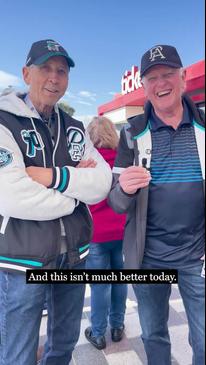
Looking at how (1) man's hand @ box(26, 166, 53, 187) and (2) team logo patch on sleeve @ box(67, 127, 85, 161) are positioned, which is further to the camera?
(2) team logo patch on sleeve @ box(67, 127, 85, 161)

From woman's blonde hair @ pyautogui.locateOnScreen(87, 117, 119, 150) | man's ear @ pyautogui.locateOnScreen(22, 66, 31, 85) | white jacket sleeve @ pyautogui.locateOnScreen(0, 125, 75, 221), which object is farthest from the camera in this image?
woman's blonde hair @ pyautogui.locateOnScreen(87, 117, 119, 150)

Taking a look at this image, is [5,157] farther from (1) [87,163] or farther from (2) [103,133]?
(2) [103,133]

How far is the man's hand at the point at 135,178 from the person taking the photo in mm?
874

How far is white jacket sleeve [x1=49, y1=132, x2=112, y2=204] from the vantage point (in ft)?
3.05

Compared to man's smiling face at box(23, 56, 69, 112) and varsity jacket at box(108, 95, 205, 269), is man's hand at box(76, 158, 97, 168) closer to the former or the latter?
varsity jacket at box(108, 95, 205, 269)

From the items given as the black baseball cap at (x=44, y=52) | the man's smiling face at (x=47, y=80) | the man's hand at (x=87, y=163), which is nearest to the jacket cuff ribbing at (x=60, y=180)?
the man's hand at (x=87, y=163)

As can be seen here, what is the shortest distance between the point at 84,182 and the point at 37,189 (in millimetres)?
157

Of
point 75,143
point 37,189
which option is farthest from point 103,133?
point 37,189

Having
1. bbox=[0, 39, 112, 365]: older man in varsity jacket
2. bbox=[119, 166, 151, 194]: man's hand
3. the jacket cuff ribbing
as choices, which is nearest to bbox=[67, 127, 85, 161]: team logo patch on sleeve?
bbox=[0, 39, 112, 365]: older man in varsity jacket

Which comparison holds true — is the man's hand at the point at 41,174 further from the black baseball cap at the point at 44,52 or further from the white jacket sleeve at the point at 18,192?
the black baseball cap at the point at 44,52

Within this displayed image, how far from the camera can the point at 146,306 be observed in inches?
43.5

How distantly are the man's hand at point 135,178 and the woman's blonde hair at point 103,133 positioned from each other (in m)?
0.49

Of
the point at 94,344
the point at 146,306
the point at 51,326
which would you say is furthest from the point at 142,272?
the point at 94,344

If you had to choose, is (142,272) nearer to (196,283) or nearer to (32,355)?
(196,283)
